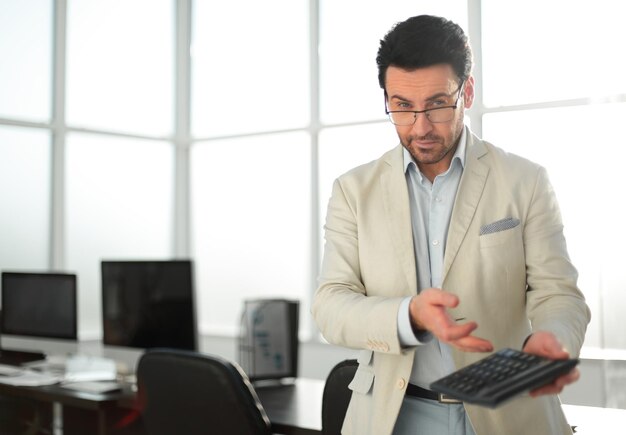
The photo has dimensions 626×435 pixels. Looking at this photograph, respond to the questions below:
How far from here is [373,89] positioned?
5.74 meters

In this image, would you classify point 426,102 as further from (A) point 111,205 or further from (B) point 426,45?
(A) point 111,205

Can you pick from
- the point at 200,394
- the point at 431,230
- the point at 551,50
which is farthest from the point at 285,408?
the point at 551,50

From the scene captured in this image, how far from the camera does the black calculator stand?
1191 millimetres

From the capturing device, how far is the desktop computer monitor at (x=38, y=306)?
3947 millimetres

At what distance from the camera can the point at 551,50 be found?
506cm

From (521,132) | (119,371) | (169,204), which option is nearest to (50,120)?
(169,204)

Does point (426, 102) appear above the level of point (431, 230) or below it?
above

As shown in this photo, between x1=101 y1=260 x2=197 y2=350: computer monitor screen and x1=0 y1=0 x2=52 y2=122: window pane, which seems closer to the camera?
x1=101 y1=260 x2=197 y2=350: computer monitor screen

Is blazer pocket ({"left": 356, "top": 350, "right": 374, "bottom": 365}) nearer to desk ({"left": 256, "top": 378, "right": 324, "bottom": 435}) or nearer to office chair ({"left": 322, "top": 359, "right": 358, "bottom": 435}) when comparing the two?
office chair ({"left": 322, "top": 359, "right": 358, "bottom": 435})

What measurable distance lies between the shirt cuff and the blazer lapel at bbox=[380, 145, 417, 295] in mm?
122

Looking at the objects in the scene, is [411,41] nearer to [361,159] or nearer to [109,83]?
[361,159]

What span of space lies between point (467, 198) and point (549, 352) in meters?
0.39

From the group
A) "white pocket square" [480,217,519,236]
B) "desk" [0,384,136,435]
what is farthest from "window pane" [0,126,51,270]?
"white pocket square" [480,217,519,236]

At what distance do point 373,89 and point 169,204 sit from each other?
2190 millimetres
